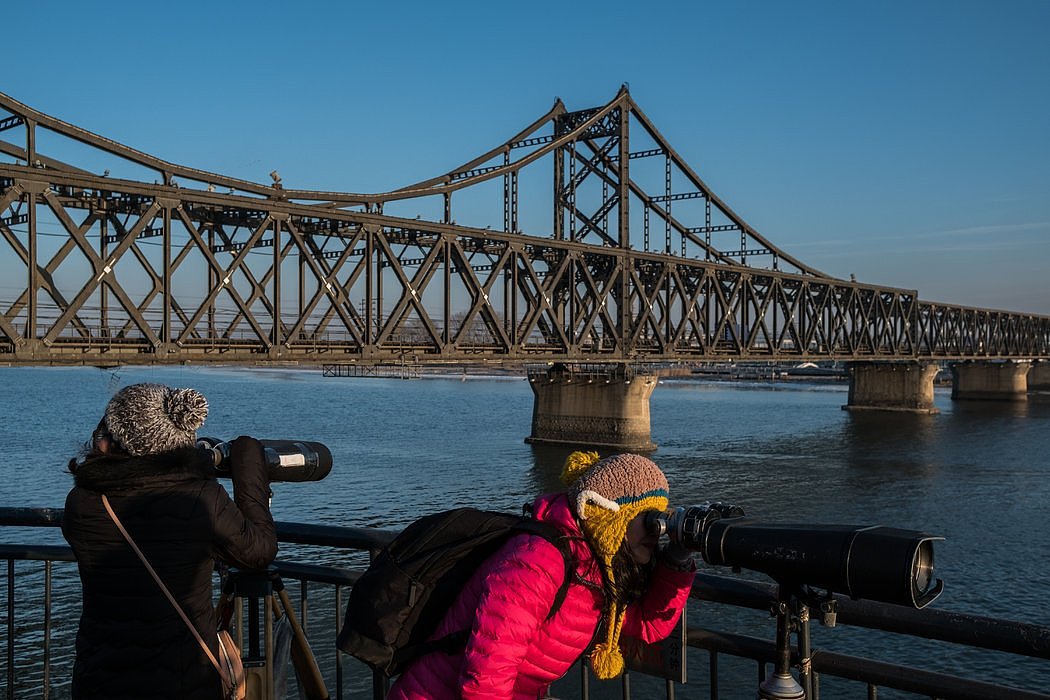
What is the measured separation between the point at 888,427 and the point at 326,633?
6613 cm

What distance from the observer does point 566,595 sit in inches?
120

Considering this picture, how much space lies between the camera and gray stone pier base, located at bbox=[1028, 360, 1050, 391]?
445ft

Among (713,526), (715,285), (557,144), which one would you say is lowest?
(713,526)

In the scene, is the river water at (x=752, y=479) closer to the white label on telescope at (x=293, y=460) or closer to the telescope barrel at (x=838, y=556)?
the white label on telescope at (x=293, y=460)

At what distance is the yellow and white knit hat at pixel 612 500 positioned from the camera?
304cm

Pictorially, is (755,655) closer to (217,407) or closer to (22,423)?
(22,423)

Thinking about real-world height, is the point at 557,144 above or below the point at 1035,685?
above

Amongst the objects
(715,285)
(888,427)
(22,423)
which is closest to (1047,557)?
(715,285)

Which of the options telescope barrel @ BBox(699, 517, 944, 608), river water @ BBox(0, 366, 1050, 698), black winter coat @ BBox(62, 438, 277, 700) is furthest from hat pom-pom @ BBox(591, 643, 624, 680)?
river water @ BBox(0, 366, 1050, 698)

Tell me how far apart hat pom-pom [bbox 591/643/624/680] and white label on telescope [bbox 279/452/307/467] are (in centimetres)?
160

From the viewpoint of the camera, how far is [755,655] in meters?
3.59

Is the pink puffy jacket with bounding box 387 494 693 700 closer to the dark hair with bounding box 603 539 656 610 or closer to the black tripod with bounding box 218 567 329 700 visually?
the dark hair with bounding box 603 539 656 610

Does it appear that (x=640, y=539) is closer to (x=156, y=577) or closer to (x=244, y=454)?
(x=244, y=454)

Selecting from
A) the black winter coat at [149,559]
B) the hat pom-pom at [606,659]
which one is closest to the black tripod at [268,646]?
the black winter coat at [149,559]
